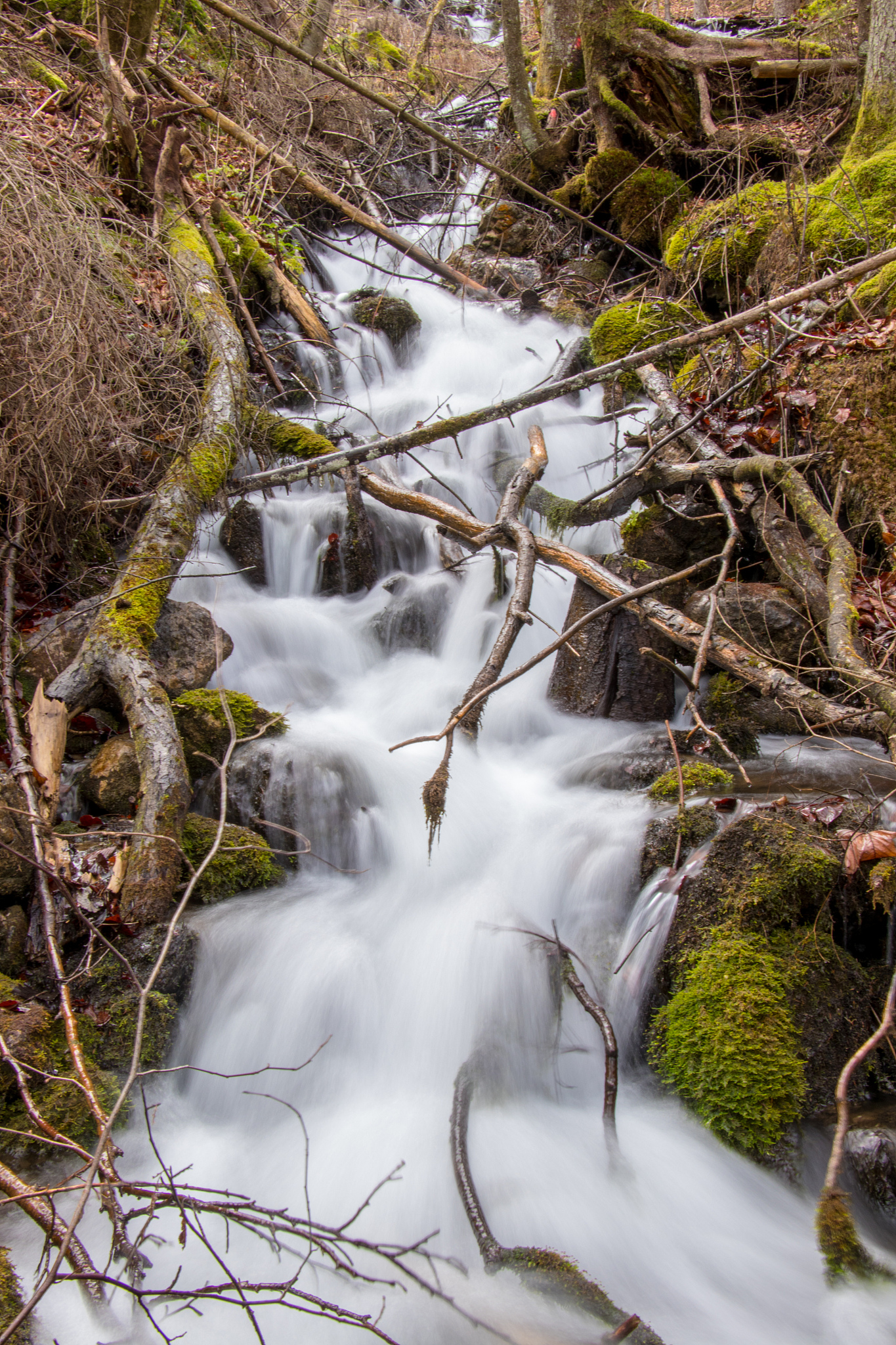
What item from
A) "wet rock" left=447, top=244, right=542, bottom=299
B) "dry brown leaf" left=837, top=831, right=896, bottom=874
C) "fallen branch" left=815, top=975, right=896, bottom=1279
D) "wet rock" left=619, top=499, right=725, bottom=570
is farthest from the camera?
"wet rock" left=447, top=244, right=542, bottom=299

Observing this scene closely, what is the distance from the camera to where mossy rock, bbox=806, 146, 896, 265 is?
550 centimetres

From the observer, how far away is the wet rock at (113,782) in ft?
12.2

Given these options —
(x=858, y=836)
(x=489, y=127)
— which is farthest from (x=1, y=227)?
(x=489, y=127)

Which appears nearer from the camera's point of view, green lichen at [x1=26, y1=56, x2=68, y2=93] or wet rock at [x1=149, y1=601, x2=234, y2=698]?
wet rock at [x1=149, y1=601, x2=234, y2=698]

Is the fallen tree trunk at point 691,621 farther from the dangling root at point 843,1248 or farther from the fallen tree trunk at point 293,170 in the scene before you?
the fallen tree trunk at point 293,170

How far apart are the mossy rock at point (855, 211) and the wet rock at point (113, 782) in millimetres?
5858

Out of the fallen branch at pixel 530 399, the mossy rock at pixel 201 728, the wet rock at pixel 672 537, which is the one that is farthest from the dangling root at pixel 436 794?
the wet rock at pixel 672 537

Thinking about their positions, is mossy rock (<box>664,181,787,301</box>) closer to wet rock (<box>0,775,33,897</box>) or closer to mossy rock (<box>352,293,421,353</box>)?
mossy rock (<box>352,293,421,353</box>)

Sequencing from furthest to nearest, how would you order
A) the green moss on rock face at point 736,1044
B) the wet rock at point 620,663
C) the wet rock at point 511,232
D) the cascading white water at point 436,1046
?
the wet rock at point 511,232, the wet rock at point 620,663, the green moss on rock face at point 736,1044, the cascading white water at point 436,1046

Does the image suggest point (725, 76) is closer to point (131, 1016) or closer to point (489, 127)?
point (489, 127)

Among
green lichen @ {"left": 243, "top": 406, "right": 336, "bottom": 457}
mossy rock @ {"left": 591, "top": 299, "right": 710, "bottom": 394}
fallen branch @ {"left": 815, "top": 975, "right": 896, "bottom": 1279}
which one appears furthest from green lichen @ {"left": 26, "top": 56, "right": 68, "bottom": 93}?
fallen branch @ {"left": 815, "top": 975, "right": 896, "bottom": 1279}

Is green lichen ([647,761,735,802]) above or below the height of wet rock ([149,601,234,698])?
below

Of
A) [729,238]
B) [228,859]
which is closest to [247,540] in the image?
[228,859]

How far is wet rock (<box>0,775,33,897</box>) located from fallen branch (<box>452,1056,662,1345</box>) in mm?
2097
